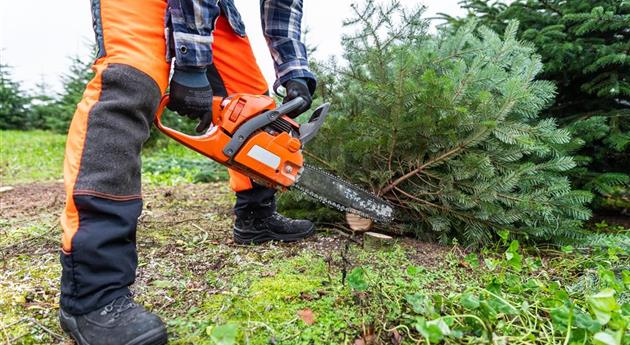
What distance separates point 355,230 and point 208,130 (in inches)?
36.5

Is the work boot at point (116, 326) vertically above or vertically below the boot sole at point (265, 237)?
above

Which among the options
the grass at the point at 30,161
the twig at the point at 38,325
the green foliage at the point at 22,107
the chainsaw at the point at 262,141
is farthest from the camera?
the green foliage at the point at 22,107

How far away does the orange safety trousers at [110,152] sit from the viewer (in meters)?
1.29

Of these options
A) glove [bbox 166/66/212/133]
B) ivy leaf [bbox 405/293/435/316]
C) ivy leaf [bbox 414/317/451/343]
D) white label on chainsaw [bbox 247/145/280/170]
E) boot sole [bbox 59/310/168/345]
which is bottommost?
boot sole [bbox 59/310/168/345]

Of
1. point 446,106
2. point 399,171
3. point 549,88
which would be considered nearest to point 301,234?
point 399,171

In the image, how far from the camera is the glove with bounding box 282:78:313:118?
6.41 ft

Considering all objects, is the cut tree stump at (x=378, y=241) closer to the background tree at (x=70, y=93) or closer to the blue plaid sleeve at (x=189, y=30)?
the blue plaid sleeve at (x=189, y=30)

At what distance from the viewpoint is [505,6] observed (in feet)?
10.5

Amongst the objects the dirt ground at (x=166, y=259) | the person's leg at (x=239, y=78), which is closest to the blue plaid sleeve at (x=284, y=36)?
the person's leg at (x=239, y=78)

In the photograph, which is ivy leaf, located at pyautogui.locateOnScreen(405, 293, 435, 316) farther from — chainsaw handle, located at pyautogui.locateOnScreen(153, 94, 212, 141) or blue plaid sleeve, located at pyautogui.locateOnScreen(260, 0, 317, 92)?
blue plaid sleeve, located at pyautogui.locateOnScreen(260, 0, 317, 92)

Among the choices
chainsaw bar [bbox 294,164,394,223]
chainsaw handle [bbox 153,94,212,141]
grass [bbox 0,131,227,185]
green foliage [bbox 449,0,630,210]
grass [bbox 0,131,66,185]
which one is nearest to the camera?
chainsaw handle [bbox 153,94,212,141]

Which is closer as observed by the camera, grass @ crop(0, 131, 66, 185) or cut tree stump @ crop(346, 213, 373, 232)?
cut tree stump @ crop(346, 213, 373, 232)

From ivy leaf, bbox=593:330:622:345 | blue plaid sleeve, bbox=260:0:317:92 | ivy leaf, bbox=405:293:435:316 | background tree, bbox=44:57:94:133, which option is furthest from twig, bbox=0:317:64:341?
background tree, bbox=44:57:94:133

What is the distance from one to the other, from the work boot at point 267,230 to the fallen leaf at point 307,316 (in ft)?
2.65
